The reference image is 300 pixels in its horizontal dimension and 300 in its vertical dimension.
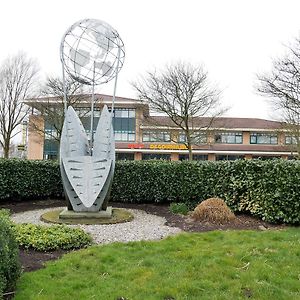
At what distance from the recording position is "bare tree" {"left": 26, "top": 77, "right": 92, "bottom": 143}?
1008 inches

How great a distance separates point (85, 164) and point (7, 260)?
6171 millimetres

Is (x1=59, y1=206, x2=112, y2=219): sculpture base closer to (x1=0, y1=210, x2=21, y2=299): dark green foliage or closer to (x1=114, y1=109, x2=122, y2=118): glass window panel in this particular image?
(x1=0, y1=210, x2=21, y2=299): dark green foliage

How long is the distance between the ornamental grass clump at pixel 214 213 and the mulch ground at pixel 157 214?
20 centimetres

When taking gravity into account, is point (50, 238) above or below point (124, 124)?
below

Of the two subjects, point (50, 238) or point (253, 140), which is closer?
point (50, 238)

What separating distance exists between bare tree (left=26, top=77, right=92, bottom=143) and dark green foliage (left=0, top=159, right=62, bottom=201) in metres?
11.1

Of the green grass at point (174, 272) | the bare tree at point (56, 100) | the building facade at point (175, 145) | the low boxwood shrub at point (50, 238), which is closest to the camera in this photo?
the green grass at point (174, 272)

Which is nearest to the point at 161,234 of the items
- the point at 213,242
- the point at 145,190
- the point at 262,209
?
the point at 213,242

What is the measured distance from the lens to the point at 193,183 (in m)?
12.6

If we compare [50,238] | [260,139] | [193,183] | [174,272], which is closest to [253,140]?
[260,139]

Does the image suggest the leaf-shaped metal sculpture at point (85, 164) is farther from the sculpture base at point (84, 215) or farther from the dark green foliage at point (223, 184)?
the dark green foliage at point (223, 184)

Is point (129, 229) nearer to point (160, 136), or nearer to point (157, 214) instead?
point (157, 214)

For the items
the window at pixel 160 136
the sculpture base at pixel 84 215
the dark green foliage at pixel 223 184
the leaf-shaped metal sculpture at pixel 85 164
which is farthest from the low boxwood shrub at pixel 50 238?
the window at pixel 160 136

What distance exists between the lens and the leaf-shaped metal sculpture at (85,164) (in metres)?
9.95
